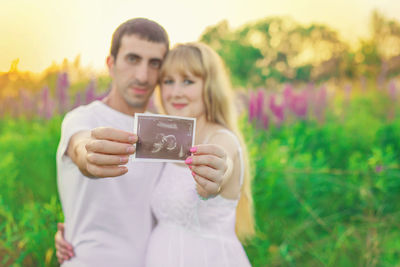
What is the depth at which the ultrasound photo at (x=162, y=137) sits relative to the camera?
4.70ft

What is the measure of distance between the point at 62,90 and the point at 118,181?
134 cm

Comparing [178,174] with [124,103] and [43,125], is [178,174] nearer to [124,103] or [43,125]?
[124,103]

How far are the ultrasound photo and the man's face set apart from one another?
87cm

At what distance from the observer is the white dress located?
1.97 m

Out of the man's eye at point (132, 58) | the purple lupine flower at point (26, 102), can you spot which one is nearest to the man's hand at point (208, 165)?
the man's eye at point (132, 58)

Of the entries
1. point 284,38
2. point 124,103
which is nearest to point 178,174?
point 124,103

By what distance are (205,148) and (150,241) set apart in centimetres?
97

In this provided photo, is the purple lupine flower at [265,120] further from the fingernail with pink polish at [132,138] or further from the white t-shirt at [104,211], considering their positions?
the fingernail with pink polish at [132,138]

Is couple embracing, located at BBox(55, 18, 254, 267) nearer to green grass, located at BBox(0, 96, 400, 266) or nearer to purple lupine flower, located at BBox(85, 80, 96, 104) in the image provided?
green grass, located at BBox(0, 96, 400, 266)

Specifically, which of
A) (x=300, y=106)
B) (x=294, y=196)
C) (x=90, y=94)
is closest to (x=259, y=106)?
(x=300, y=106)

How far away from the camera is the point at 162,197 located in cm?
207

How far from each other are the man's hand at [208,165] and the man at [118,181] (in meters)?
0.61

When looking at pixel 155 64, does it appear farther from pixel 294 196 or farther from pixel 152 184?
pixel 294 196

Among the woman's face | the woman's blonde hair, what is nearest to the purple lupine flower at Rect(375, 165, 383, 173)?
the woman's blonde hair
